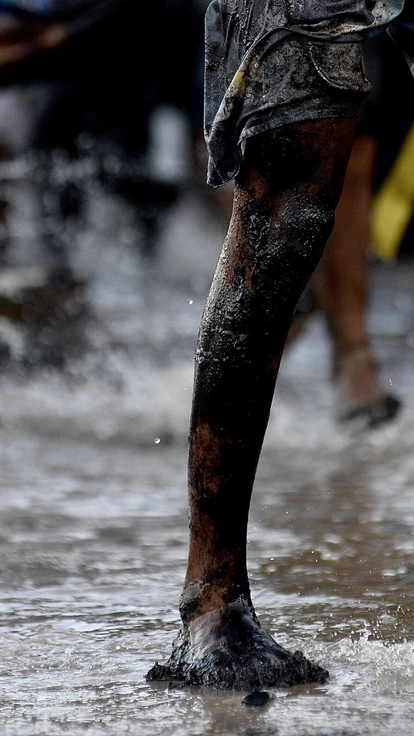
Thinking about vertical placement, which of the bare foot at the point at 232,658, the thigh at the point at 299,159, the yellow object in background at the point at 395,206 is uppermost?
the yellow object in background at the point at 395,206

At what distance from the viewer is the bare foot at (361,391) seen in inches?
143

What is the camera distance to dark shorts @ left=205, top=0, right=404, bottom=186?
1624mm

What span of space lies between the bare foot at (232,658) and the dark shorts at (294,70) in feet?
1.93

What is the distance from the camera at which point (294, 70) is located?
5.35 feet

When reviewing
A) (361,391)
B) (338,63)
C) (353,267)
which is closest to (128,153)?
(353,267)

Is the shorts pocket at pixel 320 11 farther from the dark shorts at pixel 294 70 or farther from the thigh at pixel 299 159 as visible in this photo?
the thigh at pixel 299 159

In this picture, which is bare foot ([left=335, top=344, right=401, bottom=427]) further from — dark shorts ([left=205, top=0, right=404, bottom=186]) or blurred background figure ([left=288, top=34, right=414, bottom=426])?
dark shorts ([left=205, top=0, right=404, bottom=186])

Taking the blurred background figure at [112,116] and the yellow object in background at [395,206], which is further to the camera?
the blurred background figure at [112,116]

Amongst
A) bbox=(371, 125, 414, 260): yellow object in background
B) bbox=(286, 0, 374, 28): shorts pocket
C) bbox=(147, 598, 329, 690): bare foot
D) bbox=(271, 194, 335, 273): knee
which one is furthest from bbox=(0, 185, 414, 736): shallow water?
bbox=(286, 0, 374, 28): shorts pocket

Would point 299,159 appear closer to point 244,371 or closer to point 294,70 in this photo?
point 294,70

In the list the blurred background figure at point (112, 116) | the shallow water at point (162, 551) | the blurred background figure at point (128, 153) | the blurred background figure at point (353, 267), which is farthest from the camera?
the blurred background figure at point (112, 116)

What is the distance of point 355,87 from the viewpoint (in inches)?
65.0

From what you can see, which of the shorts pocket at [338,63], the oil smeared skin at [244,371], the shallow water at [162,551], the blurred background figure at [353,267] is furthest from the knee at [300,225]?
the blurred background figure at [353,267]

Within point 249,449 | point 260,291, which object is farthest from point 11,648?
point 260,291
